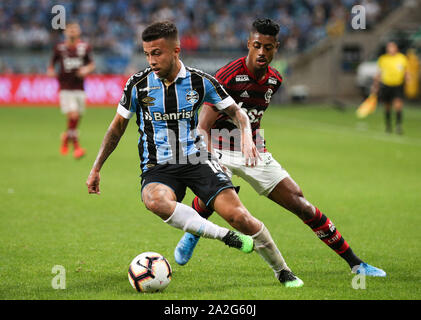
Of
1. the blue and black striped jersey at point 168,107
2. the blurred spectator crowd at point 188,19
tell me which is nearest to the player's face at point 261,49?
the blue and black striped jersey at point 168,107

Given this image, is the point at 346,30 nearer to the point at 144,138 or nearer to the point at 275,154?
the point at 275,154

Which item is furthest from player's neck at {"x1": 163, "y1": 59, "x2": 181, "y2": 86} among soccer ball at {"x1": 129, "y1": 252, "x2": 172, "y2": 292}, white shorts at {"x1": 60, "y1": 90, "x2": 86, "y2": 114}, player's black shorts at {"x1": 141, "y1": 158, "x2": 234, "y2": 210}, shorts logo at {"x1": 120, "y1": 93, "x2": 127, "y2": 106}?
white shorts at {"x1": 60, "y1": 90, "x2": 86, "y2": 114}

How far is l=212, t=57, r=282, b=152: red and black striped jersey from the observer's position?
18.9 feet

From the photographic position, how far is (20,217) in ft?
25.6

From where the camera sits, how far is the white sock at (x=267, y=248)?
498 centimetres

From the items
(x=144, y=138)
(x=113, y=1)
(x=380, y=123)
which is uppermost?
(x=113, y=1)

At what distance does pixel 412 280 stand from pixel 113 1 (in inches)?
Answer: 1259

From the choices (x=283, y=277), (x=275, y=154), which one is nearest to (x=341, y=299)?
(x=283, y=277)

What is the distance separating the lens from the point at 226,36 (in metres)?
33.5

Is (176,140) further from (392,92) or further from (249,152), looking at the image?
(392,92)

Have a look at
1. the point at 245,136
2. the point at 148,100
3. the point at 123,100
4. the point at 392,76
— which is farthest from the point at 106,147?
the point at 392,76

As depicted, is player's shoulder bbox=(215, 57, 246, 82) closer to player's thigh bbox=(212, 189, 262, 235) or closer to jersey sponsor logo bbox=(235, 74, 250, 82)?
jersey sponsor logo bbox=(235, 74, 250, 82)

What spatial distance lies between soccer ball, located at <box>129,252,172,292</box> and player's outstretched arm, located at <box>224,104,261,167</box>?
1025 mm

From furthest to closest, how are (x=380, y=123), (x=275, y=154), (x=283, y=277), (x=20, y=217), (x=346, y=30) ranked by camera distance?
(x=346, y=30), (x=380, y=123), (x=275, y=154), (x=20, y=217), (x=283, y=277)
